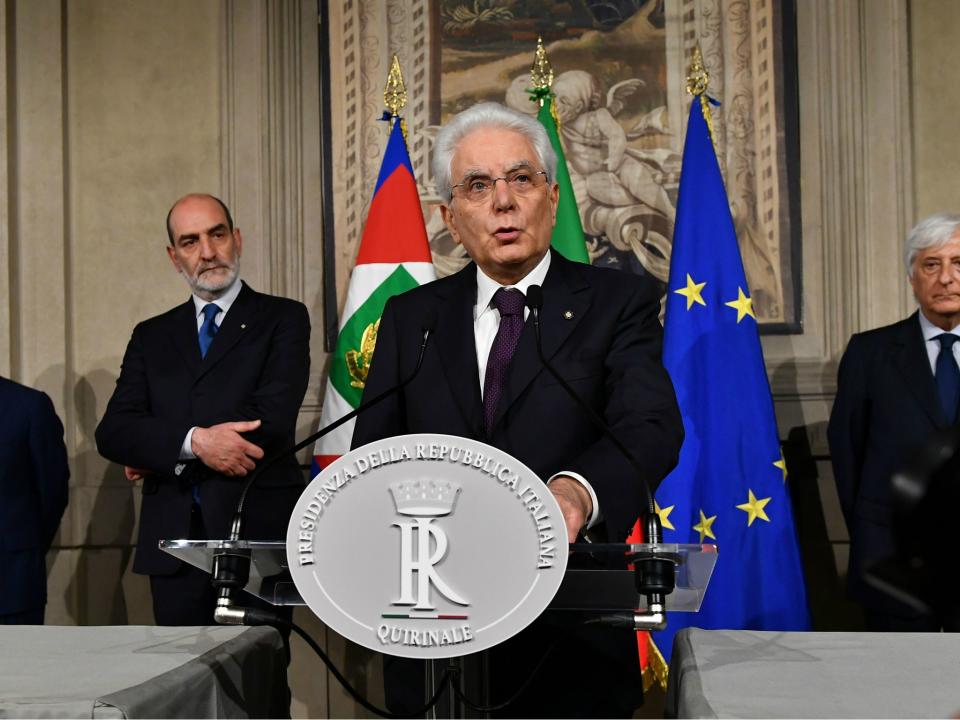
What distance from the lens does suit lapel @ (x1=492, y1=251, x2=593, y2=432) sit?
196cm

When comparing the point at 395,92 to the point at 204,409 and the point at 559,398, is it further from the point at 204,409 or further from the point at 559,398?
the point at 559,398

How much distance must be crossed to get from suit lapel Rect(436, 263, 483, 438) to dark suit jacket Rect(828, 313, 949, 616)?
1937 millimetres

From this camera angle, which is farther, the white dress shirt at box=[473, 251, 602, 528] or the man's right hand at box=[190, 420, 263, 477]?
the man's right hand at box=[190, 420, 263, 477]

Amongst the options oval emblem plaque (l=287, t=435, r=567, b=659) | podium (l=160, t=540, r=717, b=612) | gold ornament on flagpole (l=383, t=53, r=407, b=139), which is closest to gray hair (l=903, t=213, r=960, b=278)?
gold ornament on flagpole (l=383, t=53, r=407, b=139)

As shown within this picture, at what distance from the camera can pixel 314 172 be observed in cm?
486

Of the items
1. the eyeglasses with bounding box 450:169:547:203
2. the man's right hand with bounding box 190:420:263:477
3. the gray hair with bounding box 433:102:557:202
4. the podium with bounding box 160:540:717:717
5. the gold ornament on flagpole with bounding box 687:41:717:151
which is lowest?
the podium with bounding box 160:540:717:717

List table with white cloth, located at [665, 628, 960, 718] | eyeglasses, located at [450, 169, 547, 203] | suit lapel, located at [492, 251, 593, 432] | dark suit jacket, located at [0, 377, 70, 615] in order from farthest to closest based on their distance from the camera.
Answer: dark suit jacket, located at [0, 377, 70, 615] < eyeglasses, located at [450, 169, 547, 203] < suit lapel, located at [492, 251, 593, 432] < table with white cloth, located at [665, 628, 960, 718]

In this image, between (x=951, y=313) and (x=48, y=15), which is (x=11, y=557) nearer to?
(x=48, y=15)

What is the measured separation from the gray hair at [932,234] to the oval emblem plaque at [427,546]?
2824mm

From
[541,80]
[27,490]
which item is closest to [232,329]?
[27,490]

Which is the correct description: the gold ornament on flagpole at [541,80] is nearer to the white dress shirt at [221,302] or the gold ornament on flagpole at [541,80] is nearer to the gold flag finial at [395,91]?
the gold flag finial at [395,91]

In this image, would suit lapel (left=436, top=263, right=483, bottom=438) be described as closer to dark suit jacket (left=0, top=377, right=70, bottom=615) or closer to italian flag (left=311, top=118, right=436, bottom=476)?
italian flag (left=311, top=118, right=436, bottom=476)

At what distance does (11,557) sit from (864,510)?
2.80 metres

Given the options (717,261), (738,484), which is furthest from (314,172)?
(738,484)
